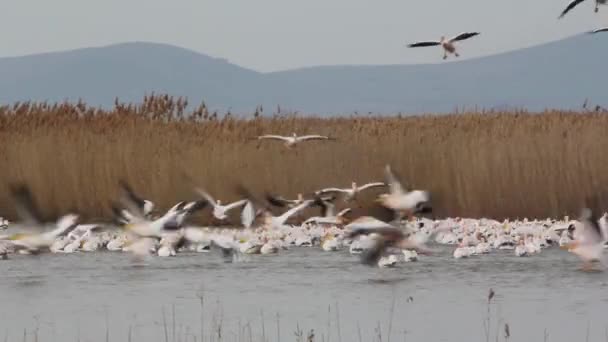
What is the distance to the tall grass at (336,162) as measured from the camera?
19812 mm

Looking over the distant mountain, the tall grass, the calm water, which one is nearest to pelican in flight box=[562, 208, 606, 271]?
the calm water

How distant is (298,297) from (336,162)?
26.5ft

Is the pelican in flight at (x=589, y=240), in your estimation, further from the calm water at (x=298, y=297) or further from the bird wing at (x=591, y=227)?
the calm water at (x=298, y=297)

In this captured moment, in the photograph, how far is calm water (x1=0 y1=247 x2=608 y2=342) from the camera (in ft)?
36.8

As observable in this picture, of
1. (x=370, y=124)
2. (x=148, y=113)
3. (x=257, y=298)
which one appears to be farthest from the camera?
(x=148, y=113)

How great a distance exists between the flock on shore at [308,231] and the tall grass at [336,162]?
477mm

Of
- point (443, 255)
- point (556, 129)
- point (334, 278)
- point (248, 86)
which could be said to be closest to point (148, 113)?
point (556, 129)

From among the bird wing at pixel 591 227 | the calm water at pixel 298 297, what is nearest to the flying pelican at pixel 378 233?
the calm water at pixel 298 297

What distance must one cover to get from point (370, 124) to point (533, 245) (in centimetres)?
798

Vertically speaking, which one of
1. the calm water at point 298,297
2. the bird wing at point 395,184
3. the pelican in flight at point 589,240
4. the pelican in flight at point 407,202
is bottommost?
the calm water at point 298,297

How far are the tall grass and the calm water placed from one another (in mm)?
2927

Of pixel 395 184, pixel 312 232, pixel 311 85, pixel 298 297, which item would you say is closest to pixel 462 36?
pixel 395 184

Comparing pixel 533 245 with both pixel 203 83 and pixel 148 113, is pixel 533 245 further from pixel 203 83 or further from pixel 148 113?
pixel 203 83

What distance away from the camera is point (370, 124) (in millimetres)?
24250
